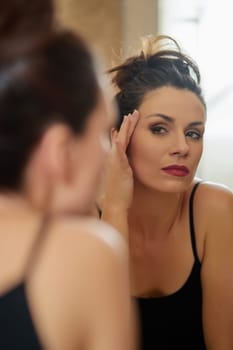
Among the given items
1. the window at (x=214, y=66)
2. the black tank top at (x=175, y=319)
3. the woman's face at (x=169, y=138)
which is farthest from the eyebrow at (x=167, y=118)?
the window at (x=214, y=66)

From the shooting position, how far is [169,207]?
1.36 m

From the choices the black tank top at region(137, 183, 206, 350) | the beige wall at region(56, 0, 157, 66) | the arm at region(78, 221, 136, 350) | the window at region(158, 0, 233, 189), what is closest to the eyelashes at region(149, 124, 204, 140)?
the black tank top at region(137, 183, 206, 350)

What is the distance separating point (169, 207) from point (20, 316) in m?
0.82

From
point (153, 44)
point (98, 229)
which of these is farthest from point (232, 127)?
point (98, 229)

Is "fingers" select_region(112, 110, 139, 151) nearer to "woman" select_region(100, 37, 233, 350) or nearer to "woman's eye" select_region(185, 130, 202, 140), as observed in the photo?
"woman" select_region(100, 37, 233, 350)

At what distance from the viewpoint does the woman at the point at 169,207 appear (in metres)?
1.26

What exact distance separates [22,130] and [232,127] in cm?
128

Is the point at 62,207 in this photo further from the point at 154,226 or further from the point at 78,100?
the point at 154,226

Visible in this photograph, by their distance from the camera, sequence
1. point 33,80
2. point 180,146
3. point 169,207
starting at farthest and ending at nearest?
point 169,207 < point 180,146 < point 33,80

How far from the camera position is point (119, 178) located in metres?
1.32

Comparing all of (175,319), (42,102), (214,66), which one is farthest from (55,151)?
(214,66)

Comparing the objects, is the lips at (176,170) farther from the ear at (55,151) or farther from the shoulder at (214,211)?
the ear at (55,151)

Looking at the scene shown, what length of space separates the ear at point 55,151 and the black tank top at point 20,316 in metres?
0.08

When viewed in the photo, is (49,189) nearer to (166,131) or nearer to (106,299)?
(106,299)
